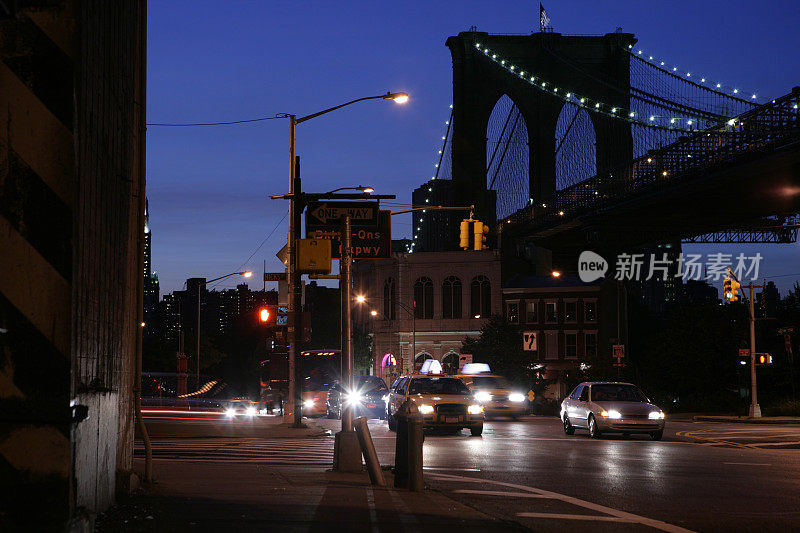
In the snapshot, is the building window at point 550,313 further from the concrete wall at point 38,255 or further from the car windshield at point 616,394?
the concrete wall at point 38,255

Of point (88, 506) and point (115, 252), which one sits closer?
point (88, 506)

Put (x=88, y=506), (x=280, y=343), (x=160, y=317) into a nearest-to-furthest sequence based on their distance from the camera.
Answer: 1. (x=88, y=506)
2. (x=280, y=343)
3. (x=160, y=317)

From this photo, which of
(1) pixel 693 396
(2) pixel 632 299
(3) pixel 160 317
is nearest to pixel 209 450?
(1) pixel 693 396

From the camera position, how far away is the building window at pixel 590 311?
83.8 metres

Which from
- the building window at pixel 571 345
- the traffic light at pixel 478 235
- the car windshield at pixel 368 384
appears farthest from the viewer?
the building window at pixel 571 345

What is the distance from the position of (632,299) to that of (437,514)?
8687cm

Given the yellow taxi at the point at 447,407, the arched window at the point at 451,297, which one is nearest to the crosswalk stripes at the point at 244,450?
the yellow taxi at the point at 447,407

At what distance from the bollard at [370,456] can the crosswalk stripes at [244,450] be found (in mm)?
3399

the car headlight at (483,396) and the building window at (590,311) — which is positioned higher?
the building window at (590,311)

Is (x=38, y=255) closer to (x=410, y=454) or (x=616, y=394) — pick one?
(x=410, y=454)

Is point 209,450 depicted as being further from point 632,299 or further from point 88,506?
point 632,299

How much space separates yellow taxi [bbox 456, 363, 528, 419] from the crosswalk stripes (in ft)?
42.3

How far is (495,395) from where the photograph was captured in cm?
3572

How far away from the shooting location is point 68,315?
15.5 ft
